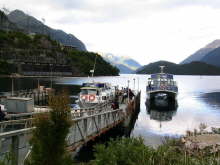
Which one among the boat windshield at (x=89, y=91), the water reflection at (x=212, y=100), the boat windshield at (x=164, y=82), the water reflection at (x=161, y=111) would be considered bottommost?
the water reflection at (x=161, y=111)

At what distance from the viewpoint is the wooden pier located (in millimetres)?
9089

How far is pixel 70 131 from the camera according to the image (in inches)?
590

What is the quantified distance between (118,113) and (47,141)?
2564 centimetres

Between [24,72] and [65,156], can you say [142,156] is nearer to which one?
[65,156]

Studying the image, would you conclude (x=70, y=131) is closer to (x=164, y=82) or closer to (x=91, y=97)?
(x=91, y=97)

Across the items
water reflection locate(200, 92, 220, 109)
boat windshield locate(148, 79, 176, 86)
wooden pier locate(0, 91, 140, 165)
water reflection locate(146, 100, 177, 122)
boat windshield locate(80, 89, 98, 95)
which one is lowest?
water reflection locate(146, 100, 177, 122)

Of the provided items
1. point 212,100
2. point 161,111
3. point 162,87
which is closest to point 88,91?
point 161,111

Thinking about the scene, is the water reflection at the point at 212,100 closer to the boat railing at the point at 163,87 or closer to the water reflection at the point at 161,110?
the boat railing at the point at 163,87

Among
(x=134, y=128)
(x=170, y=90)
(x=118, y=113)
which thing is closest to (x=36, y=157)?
(x=118, y=113)

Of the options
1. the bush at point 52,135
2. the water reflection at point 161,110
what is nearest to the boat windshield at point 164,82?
the water reflection at point 161,110

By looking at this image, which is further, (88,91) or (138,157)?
(88,91)

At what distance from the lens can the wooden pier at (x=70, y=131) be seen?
9089 mm

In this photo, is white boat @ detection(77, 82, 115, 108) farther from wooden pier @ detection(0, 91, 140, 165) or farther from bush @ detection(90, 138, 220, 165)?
bush @ detection(90, 138, 220, 165)

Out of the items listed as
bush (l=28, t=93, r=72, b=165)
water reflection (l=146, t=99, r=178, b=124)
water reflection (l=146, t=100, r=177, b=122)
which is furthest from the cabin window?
bush (l=28, t=93, r=72, b=165)
